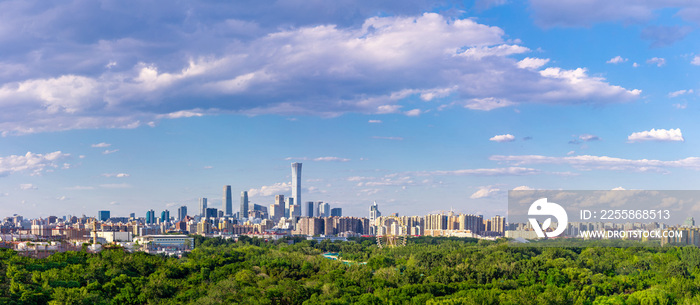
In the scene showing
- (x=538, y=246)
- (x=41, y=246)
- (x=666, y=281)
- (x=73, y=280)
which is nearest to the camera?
(x=73, y=280)

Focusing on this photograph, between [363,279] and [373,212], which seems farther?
[373,212]

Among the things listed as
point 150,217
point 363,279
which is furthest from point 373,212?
point 363,279

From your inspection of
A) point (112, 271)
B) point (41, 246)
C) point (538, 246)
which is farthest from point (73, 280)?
point (538, 246)

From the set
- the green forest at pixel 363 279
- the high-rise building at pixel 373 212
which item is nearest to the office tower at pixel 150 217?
the high-rise building at pixel 373 212

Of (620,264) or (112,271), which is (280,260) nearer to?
(112,271)

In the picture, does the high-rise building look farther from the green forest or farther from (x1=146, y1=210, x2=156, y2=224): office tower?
the green forest

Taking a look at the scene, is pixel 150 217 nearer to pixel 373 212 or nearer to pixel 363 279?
pixel 373 212

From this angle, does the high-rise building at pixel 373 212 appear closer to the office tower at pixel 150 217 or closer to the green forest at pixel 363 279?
the office tower at pixel 150 217

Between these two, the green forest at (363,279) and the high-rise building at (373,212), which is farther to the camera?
the high-rise building at (373,212)
